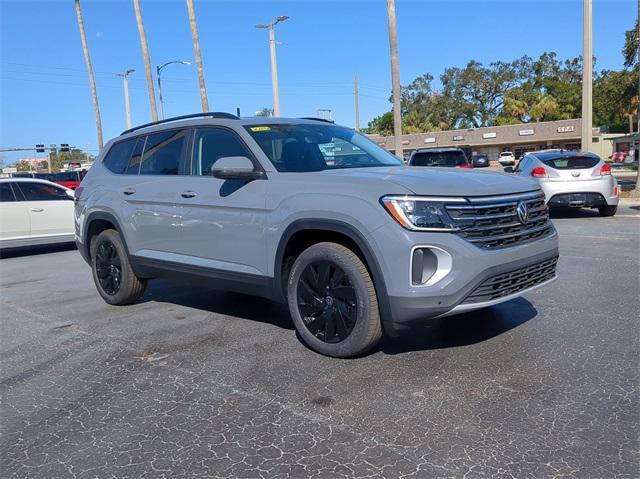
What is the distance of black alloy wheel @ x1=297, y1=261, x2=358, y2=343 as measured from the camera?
13.3 ft

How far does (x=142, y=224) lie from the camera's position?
5.66 m

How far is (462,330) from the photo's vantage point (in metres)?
4.73

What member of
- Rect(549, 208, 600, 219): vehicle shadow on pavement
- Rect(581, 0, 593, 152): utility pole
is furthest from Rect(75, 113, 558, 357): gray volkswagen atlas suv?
Rect(581, 0, 593, 152): utility pole

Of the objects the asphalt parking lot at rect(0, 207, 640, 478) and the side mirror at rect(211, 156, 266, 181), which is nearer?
the asphalt parking lot at rect(0, 207, 640, 478)

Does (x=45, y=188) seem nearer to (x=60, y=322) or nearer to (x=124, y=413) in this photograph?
(x=60, y=322)

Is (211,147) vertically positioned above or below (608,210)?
above

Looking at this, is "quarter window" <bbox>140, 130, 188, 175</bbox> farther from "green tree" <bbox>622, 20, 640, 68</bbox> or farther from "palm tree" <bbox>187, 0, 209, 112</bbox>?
"green tree" <bbox>622, 20, 640, 68</bbox>

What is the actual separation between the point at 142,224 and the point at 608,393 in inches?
168

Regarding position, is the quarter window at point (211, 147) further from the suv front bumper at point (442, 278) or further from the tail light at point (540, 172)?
the tail light at point (540, 172)

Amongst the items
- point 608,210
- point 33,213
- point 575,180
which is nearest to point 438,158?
point 575,180

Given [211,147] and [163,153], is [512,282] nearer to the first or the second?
[211,147]

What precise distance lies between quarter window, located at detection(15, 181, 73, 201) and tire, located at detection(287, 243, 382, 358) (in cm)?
942

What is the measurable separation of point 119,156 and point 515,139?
65.7 m

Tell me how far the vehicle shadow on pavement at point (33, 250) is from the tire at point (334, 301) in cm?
992
